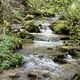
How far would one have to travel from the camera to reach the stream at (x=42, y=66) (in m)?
9.30

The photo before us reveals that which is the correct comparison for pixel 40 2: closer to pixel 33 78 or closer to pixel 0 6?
pixel 0 6

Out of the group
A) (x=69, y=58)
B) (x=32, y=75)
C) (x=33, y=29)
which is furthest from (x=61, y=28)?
(x=32, y=75)

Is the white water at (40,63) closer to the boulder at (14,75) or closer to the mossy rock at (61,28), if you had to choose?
the boulder at (14,75)

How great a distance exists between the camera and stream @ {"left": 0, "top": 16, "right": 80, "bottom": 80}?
930 centimetres

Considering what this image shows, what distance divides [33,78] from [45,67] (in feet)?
5.36

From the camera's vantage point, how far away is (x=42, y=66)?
35.3 ft

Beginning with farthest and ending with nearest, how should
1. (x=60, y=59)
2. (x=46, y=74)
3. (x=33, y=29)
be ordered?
(x=33, y=29) → (x=60, y=59) → (x=46, y=74)

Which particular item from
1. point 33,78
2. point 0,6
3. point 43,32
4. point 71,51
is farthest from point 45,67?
point 43,32

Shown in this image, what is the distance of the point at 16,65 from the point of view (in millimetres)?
10461

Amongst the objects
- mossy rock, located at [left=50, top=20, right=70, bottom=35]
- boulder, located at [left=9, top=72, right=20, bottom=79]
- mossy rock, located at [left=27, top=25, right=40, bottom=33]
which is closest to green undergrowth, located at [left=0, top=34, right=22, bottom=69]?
boulder, located at [left=9, top=72, right=20, bottom=79]

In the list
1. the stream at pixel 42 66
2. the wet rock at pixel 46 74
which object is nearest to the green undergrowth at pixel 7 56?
the stream at pixel 42 66

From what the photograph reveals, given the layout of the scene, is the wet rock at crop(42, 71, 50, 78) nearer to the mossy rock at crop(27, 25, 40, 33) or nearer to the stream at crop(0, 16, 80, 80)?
the stream at crop(0, 16, 80, 80)

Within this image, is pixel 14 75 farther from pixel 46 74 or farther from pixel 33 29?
pixel 33 29

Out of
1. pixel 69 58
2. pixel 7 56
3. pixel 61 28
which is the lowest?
pixel 69 58
